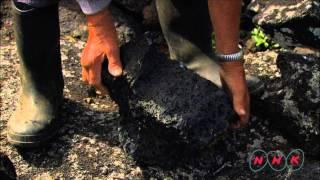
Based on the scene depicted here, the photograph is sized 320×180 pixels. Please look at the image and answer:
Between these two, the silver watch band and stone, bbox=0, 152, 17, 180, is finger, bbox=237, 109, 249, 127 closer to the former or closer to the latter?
the silver watch band

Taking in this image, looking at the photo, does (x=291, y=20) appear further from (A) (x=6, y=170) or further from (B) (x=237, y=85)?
(A) (x=6, y=170)

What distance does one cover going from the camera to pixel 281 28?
10.6 feet

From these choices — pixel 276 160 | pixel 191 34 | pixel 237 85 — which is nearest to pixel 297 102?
pixel 276 160

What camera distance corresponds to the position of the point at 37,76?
A: 101 inches

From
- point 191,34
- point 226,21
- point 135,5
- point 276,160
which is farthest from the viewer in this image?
point 135,5

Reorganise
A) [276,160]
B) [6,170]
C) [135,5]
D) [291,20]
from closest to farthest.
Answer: [6,170], [276,160], [291,20], [135,5]

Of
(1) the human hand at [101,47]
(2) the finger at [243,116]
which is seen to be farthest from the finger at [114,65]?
(2) the finger at [243,116]

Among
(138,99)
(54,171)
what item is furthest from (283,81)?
(54,171)

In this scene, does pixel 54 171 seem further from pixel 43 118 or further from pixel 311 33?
pixel 311 33

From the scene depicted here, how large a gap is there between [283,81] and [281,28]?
61 cm

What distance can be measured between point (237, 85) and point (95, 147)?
75cm

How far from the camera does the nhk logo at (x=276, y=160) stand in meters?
2.52

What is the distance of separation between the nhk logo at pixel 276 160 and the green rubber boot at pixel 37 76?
950mm

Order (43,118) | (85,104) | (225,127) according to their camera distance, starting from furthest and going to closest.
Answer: (85,104)
(43,118)
(225,127)
